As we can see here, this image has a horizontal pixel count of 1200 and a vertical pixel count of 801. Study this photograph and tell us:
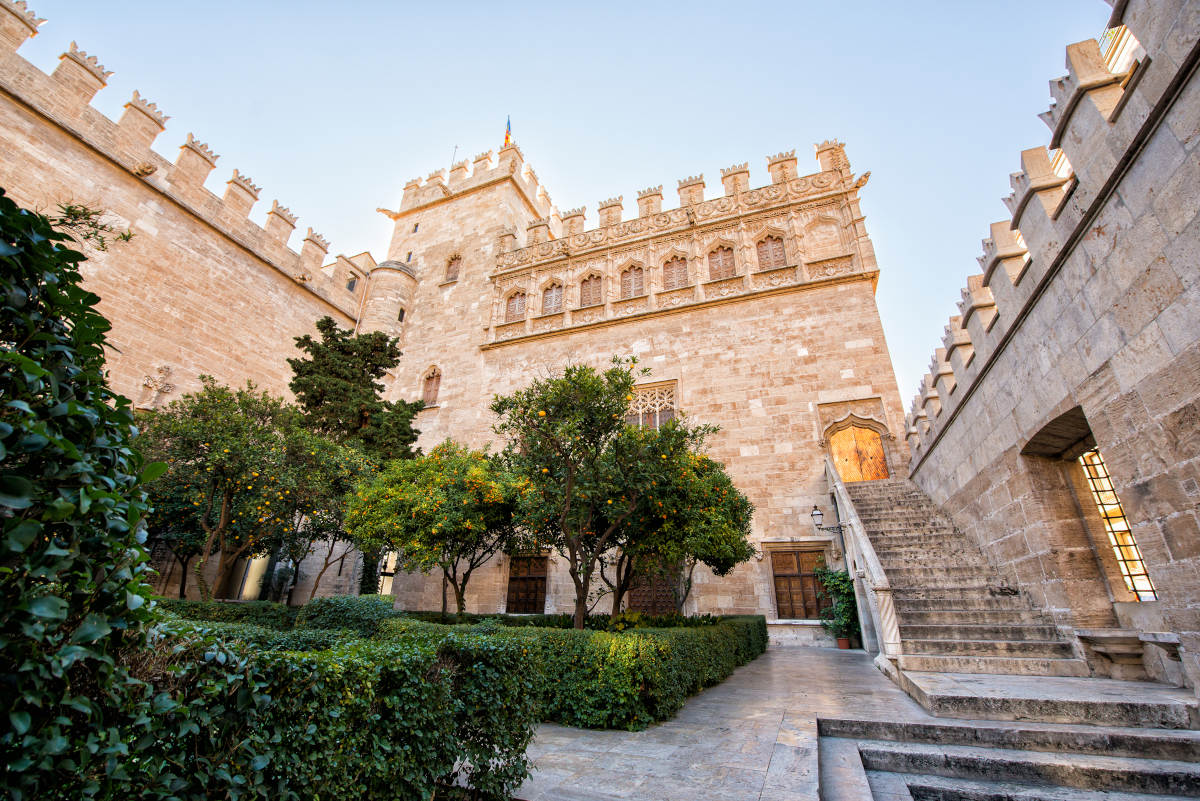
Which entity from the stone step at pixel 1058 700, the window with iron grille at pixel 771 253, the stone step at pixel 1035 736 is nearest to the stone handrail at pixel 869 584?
the stone step at pixel 1058 700

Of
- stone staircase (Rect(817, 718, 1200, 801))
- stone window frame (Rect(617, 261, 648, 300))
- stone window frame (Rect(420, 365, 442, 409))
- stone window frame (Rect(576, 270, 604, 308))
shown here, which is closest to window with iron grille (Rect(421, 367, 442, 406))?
stone window frame (Rect(420, 365, 442, 409))

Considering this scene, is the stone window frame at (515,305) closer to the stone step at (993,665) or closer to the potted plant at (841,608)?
the potted plant at (841,608)

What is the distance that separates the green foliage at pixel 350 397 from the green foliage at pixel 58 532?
11.6 metres

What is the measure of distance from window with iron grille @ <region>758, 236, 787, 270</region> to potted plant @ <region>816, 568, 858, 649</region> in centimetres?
895

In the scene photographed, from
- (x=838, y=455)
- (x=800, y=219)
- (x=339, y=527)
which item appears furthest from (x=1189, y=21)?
(x=339, y=527)

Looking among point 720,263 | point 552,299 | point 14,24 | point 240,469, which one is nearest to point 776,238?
point 720,263

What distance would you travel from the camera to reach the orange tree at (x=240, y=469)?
962cm

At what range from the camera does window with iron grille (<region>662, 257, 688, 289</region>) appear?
1591 centimetres

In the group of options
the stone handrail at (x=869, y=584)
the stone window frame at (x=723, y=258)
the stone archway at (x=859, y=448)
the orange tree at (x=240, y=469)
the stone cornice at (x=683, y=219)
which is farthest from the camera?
the stone window frame at (x=723, y=258)

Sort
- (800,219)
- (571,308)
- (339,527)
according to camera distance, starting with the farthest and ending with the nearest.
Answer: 1. (571,308)
2. (800,219)
3. (339,527)

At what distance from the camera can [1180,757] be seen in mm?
3287

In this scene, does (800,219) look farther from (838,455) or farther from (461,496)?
(461,496)

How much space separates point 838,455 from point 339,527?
40.5 ft

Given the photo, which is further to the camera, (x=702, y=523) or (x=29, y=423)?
(x=702, y=523)
